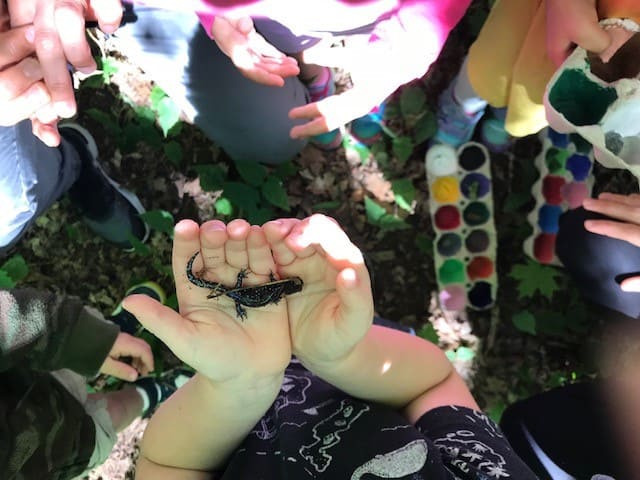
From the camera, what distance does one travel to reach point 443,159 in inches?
88.7

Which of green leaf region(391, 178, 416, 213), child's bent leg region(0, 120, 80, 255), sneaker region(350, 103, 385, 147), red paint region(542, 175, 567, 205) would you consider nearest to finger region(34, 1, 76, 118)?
child's bent leg region(0, 120, 80, 255)

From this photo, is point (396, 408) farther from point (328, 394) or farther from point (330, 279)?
point (330, 279)

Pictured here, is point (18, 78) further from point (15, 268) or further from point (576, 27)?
point (576, 27)

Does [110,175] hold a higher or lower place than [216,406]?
lower

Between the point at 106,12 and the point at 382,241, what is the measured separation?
131 centimetres

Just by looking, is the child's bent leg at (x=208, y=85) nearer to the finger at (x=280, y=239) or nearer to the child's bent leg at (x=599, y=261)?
the finger at (x=280, y=239)

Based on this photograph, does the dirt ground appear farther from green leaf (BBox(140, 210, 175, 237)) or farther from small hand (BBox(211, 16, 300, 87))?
small hand (BBox(211, 16, 300, 87))

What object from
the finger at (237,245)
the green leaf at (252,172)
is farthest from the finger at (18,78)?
the green leaf at (252,172)

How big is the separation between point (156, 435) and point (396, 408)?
1.81ft

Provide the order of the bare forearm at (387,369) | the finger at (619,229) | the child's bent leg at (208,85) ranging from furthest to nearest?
the child's bent leg at (208,85) → the finger at (619,229) → the bare forearm at (387,369)

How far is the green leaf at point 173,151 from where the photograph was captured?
91.4 inches

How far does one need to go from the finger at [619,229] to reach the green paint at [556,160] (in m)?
0.70

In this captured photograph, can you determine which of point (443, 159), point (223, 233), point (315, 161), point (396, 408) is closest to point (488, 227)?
point (443, 159)

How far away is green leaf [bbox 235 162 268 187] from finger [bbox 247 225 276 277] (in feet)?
3.47
